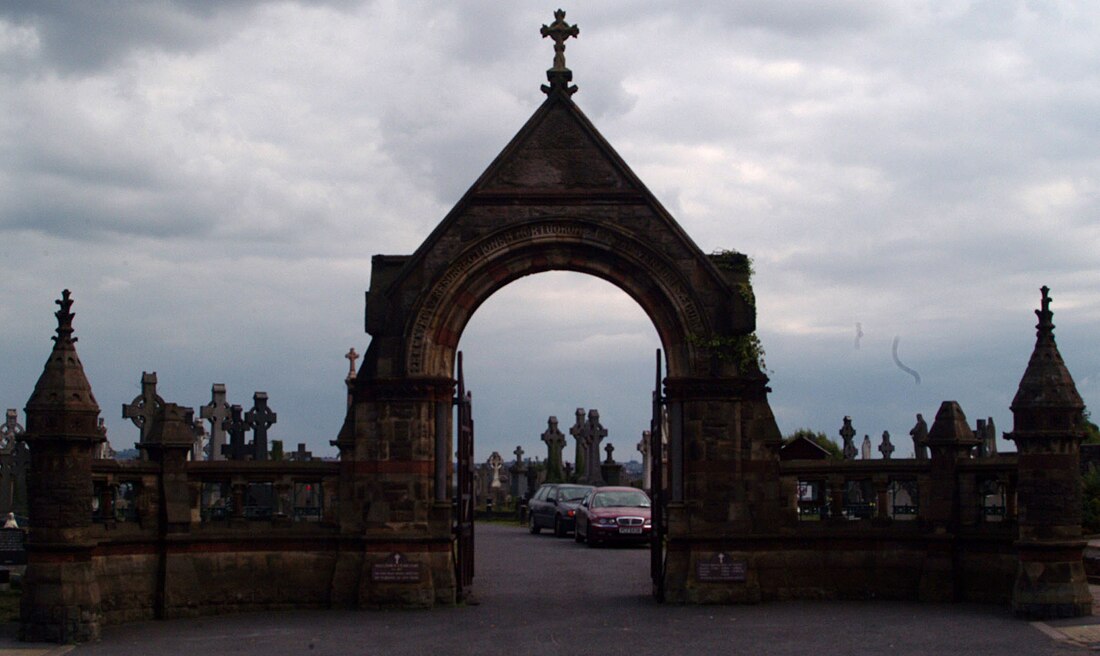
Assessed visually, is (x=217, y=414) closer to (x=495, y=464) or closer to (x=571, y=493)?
(x=571, y=493)

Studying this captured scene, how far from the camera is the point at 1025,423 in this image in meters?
15.7

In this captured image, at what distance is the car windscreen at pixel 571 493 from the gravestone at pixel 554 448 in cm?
1275

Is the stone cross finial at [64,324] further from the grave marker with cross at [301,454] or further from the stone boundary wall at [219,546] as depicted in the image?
the grave marker with cross at [301,454]

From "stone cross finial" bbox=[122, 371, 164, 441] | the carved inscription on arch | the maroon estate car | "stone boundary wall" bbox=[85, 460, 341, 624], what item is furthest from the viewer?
"stone cross finial" bbox=[122, 371, 164, 441]

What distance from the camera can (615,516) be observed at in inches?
1168

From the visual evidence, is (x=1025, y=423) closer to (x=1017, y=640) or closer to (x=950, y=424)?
(x=950, y=424)

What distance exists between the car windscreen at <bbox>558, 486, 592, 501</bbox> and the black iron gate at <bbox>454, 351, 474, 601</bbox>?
53.4 feet

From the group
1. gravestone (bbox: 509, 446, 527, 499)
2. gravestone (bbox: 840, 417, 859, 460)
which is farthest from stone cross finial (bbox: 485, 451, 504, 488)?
gravestone (bbox: 840, 417, 859, 460)

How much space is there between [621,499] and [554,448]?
59.7ft

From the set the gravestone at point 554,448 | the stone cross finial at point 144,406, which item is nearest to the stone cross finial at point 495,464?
the gravestone at point 554,448

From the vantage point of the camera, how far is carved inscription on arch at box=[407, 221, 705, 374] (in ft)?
57.8

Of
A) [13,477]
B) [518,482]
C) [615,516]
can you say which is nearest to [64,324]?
[615,516]

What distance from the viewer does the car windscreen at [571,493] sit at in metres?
35.1

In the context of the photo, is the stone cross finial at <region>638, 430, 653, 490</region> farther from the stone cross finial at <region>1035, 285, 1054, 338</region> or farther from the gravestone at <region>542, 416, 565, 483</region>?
the stone cross finial at <region>1035, 285, 1054, 338</region>
